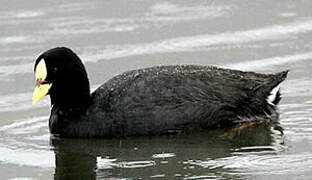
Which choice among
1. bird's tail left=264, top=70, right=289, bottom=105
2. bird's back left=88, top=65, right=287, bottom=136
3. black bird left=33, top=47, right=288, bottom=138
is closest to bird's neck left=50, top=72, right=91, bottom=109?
black bird left=33, top=47, right=288, bottom=138

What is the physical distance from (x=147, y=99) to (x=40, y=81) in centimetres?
110

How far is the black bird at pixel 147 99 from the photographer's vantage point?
36.6 ft

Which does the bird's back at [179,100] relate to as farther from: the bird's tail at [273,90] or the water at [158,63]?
the water at [158,63]

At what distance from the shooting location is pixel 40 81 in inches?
442

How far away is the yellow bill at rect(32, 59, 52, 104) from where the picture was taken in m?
11.1

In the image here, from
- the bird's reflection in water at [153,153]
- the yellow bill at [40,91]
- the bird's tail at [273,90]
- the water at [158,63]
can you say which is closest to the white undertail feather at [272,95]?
the bird's tail at [273,90]

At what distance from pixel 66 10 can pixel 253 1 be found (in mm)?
2786

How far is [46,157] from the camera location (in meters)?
10.7

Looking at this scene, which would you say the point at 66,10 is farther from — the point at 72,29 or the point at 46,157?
the point at 46,157

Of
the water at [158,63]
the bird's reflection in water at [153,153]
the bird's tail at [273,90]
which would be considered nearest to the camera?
the bird's reflection in water at [153,153]

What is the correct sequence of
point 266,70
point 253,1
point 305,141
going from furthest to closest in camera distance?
point 253,1 → point 266,70 → point 305,141

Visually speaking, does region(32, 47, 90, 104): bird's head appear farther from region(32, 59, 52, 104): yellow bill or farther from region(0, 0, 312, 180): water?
region(0, 0, 312, 180): water

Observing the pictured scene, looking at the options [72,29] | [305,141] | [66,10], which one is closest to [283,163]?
[305,141]

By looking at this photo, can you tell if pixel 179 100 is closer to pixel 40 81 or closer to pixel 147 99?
pixel 147 99
